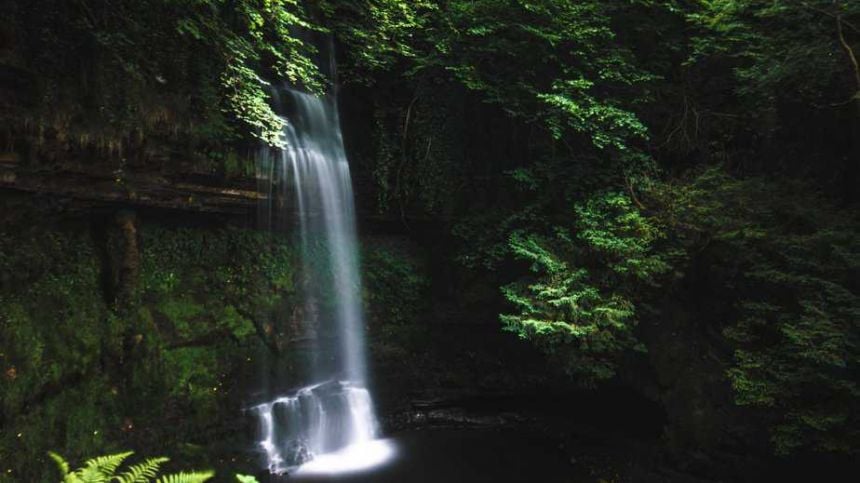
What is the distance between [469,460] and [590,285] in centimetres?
407

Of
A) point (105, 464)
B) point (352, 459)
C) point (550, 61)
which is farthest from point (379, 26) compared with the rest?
point (105, 464)

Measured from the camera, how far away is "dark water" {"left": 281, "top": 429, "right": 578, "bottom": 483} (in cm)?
838

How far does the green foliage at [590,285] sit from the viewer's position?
8117 mm

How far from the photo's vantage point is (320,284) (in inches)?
428

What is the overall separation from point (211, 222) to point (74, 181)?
2660 mm

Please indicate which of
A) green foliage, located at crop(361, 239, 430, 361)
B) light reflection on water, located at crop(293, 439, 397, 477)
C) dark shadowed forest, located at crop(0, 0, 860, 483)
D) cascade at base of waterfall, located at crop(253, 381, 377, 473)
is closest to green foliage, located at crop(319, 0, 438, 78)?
dark shadowed forest, located at crop(0, 0, 860, 483)

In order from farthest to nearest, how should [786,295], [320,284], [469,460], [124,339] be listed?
[320,284]
[469,460]
[124,339]
[786,295]

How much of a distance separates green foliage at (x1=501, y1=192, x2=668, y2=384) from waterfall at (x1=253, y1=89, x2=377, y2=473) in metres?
3.97

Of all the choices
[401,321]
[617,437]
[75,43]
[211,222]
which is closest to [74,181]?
[75,43]

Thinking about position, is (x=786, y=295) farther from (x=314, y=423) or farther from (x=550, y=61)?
(x=314, y=423)

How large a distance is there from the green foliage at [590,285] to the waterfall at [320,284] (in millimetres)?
3973

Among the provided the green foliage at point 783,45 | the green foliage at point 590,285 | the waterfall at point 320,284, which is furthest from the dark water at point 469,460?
the green foliage at point 783,45

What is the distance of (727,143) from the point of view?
1013cm

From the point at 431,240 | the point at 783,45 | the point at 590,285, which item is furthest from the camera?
the point at 431,240
